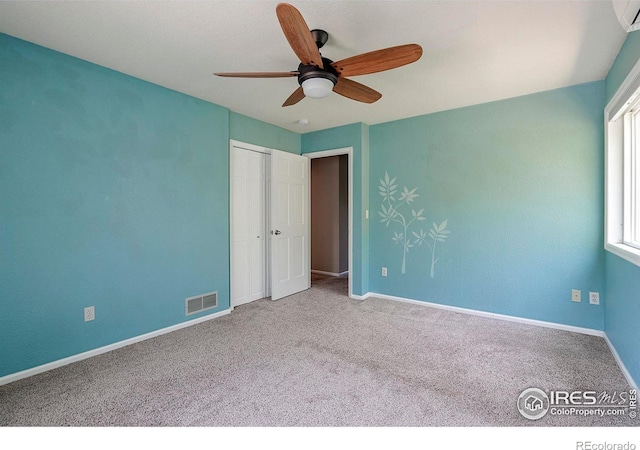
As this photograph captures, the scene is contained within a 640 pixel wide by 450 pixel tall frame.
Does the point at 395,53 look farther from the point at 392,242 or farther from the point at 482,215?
the point at 392,242

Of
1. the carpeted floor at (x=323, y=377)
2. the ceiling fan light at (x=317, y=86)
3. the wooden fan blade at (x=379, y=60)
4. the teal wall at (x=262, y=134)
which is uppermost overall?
the teal wall at (x=262, y=134)

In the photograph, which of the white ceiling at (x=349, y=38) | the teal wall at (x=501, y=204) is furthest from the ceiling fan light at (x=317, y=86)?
the teal wall at (x=501, y=204)

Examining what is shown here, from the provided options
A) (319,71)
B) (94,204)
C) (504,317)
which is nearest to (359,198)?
(504,317)

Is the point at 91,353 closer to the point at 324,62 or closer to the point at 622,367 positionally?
the point at 324,62

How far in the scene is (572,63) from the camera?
242cm

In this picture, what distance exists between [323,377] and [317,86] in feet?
6.45

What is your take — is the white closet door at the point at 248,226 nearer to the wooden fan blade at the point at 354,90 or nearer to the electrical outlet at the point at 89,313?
the electrical outlet at the point at 89,313

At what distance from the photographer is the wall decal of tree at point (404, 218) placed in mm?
3668

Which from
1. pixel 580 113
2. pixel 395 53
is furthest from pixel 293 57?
pixel 580 113

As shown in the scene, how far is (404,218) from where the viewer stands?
388 cm

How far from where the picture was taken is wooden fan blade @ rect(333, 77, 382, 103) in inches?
84.5

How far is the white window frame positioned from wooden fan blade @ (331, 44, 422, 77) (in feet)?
5.21

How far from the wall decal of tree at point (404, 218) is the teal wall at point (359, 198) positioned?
244mm

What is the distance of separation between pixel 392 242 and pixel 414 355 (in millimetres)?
1746
